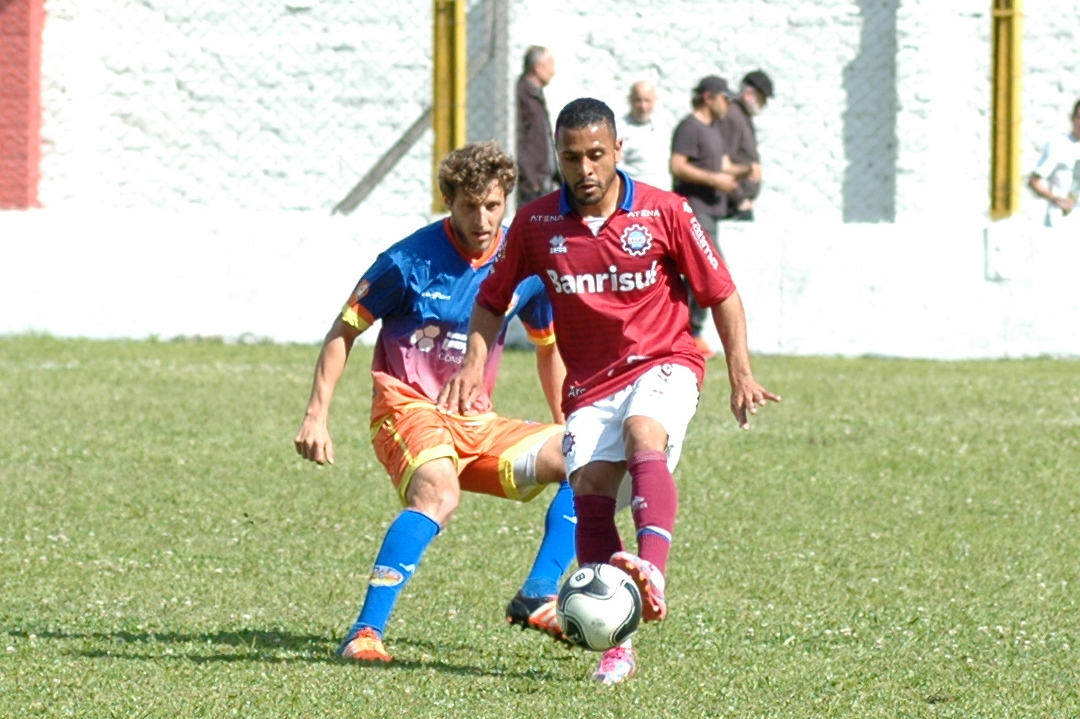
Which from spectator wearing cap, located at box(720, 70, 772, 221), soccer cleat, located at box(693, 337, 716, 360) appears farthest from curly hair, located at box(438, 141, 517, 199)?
spectator wearing cap, located at box(720, 70, 772, 221)

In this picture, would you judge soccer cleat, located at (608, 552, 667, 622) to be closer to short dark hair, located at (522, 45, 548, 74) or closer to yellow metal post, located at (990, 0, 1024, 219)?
short dark hair, located at (522, 45, 548, 74)

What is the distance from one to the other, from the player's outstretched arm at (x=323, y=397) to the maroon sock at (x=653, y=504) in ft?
3.39

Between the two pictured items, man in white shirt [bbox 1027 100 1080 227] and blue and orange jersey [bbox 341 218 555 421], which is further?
man in white shirt [bbox 1027 100 1080 227]

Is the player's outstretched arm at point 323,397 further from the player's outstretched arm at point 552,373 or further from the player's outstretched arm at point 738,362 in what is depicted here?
the player's outstretched arm at point 738,362

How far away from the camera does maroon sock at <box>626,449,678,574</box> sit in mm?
5477

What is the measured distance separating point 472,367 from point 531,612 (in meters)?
0.86

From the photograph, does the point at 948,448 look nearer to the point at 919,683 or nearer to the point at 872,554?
the point at 872,554

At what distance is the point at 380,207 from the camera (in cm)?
1927

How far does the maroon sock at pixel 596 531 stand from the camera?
19.0 feet

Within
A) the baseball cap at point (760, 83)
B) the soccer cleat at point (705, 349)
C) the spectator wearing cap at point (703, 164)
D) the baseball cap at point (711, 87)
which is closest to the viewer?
the soccer cleat at point (705, 349)

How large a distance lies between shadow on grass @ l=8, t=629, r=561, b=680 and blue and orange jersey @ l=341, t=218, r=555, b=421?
762mm

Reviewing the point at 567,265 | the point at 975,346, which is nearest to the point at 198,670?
the point at 567,265

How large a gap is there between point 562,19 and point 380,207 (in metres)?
2.50

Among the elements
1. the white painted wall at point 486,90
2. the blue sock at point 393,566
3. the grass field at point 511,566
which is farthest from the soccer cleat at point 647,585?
the white painted wall at point 486,90
